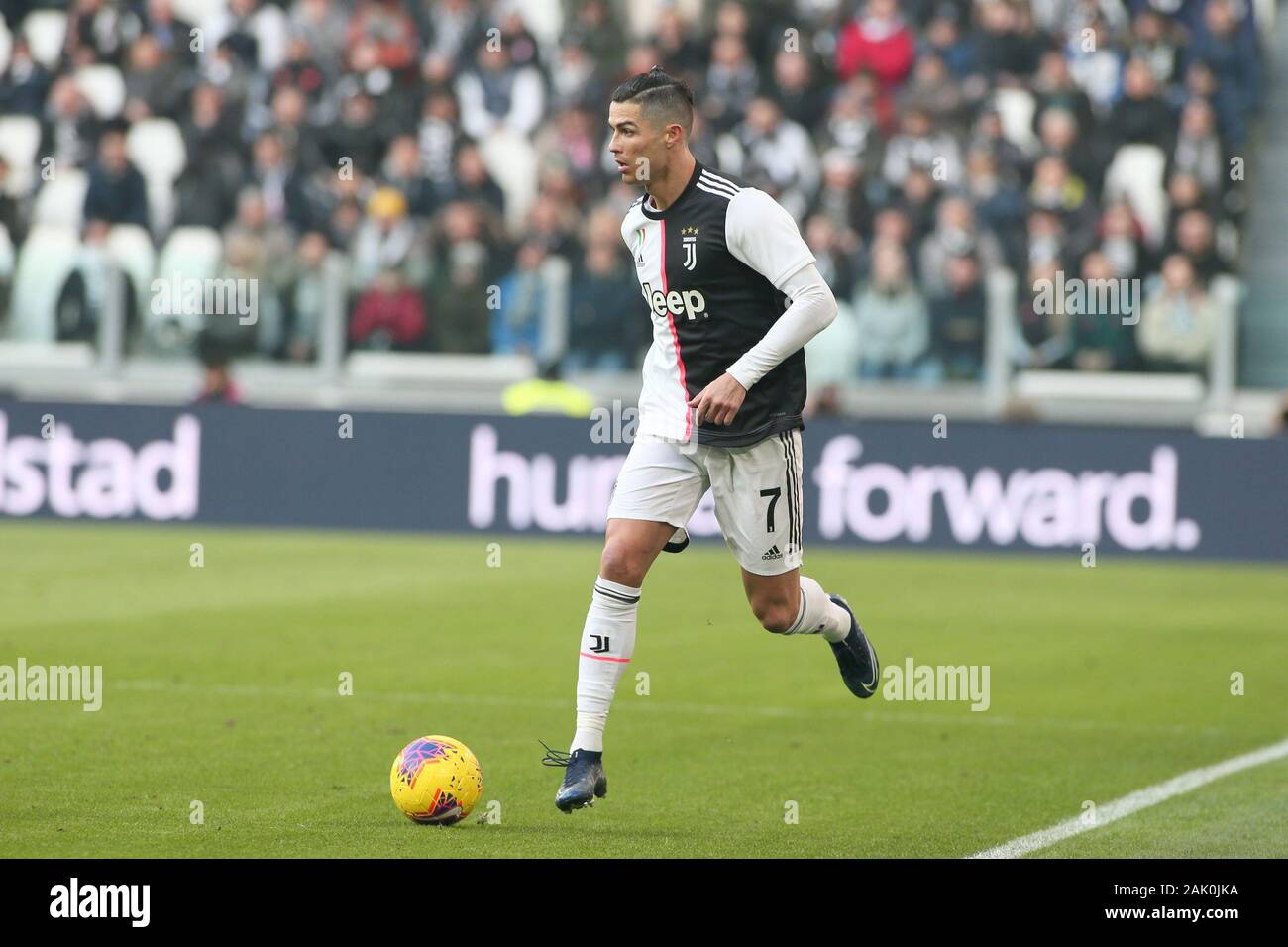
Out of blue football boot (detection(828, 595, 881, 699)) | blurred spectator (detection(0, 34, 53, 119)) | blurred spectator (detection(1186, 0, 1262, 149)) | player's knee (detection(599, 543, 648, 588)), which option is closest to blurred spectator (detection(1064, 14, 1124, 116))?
blurred spectator (detection(1186, 0, 1262, 149))

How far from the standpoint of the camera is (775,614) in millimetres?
8000

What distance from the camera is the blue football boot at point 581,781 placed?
7.09 metres

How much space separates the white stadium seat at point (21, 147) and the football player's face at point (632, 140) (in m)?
14.5

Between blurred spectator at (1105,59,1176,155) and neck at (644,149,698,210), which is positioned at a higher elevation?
blurred spectator at (1105,59,1176,155)

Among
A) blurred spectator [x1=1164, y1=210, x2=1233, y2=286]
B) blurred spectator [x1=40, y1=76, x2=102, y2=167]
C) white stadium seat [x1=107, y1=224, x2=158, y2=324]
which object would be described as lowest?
white stadium seat [x1=107, y1=224, x2=158, y2=324]

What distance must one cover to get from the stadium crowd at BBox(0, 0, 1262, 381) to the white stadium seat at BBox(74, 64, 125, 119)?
134 millimetres

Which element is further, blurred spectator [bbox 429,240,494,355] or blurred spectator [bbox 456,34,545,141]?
blurred spectator [bbox 456,34,545,141]

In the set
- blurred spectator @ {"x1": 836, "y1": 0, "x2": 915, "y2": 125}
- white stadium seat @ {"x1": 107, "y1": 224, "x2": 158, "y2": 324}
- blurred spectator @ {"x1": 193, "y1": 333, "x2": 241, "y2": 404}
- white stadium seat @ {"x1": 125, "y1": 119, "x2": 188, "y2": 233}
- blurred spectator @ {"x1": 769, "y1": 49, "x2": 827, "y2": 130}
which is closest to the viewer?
blurred spectator @ {"x1": 193, "y1": 333, "x2": 241, "y2": 404}

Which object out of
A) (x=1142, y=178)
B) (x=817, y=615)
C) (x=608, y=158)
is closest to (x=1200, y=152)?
(x=1142, y=178)

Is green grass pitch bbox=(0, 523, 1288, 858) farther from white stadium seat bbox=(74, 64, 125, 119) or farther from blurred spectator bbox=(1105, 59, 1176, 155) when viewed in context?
white stadium seat bbox=(74, 64, 125, 119)

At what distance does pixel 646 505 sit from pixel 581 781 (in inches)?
40.1

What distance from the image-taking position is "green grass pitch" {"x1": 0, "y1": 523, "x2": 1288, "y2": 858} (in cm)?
714
